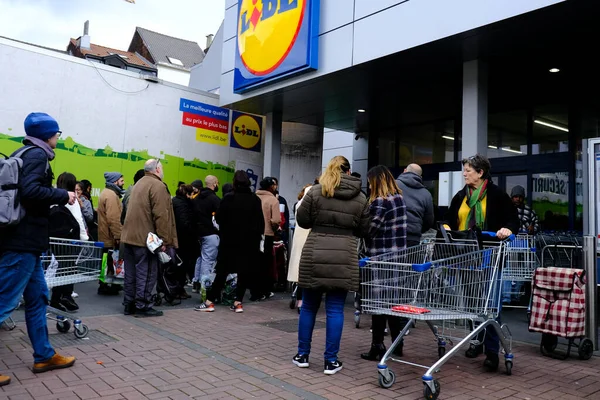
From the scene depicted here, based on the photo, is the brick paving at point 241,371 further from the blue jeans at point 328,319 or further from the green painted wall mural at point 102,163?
the green painted wall mural at point 102,163

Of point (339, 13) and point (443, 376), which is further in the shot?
point (339, 13)

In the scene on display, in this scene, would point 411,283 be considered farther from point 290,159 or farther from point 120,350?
point 290,159

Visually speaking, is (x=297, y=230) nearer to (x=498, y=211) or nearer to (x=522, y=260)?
(x=522, y=260)

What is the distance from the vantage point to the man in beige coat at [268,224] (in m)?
8.29

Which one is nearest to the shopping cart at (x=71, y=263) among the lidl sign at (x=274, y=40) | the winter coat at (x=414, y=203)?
the winter coat at (x=414, y=203)

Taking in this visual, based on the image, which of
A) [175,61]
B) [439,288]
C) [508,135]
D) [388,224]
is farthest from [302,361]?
[175,61]

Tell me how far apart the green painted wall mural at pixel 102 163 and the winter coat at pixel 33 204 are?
7304 millimetres

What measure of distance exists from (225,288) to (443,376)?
420cm

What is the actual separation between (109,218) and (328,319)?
4.95 metres

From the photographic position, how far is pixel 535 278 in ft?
18.0

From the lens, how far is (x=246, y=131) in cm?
1445

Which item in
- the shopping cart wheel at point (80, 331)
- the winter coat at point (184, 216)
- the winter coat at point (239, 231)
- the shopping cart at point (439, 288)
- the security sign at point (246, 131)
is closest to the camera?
the shopping cart at point (439, 288)

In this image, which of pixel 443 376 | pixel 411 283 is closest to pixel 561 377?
pixel 443 376

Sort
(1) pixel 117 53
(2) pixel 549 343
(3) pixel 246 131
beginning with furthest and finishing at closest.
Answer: (1) pixel 117 53
(3) pixel 246 131
(2) pixel 549 343
